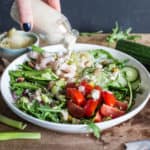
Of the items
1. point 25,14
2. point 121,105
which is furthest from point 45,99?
point 25,14

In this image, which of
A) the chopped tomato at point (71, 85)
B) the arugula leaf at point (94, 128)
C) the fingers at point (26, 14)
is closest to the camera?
the arugula leaf at point (94, 128)

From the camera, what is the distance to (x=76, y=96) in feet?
3.26

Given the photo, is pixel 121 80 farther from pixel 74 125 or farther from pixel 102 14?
pixel 102 14

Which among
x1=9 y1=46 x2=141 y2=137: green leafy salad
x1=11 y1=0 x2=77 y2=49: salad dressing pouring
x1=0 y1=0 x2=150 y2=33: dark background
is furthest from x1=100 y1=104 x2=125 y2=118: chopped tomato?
x1=0 y1=0 x2=150 y2=33: dark background

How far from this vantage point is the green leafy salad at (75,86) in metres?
0.98

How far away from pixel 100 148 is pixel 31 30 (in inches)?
17.2

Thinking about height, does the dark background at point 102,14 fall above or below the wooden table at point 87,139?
below

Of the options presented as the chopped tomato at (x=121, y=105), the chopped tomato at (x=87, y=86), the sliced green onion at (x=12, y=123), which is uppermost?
the chopped tomato at (x=87, y=86)

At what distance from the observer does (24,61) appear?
1195mm

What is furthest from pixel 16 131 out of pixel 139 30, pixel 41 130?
pixel 139 30

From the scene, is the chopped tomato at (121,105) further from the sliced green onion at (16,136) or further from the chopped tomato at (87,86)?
the sliced green onion at (16,136)

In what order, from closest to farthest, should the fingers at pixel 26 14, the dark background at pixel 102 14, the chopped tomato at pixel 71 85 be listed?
the chopped tomato at pixel 71 85, the fingers at pixel 26 14, the dark background at pixel 102 14

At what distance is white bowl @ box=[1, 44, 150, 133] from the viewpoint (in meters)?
0.95

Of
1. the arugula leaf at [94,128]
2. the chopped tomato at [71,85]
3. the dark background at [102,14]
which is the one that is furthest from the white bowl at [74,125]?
the dark background at [102,14]
